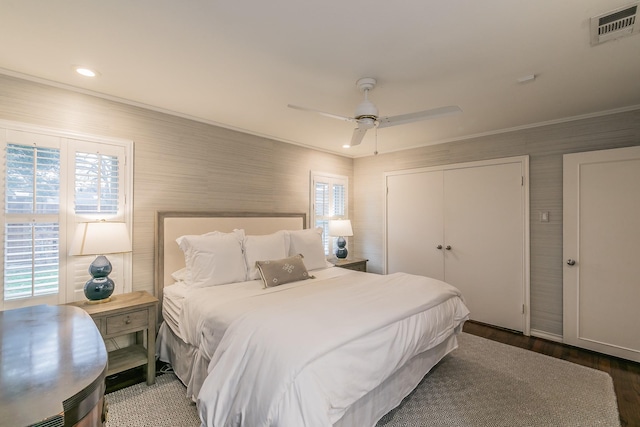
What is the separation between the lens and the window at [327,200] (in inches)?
180

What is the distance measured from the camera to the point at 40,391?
0.84 meters

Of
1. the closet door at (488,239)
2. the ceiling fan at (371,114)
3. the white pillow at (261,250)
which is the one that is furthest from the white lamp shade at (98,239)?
the closet door at (488,239)

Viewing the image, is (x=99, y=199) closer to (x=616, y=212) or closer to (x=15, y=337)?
(x=15, y=337)

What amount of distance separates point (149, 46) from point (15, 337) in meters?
1.77

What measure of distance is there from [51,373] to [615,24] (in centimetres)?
314

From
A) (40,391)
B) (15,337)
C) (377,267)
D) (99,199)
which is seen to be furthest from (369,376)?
(377,267)

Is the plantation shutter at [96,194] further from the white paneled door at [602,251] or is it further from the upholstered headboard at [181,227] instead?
the white paneled door at [602,251]

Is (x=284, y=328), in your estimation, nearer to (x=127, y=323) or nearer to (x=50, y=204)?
(x=127, y=323)

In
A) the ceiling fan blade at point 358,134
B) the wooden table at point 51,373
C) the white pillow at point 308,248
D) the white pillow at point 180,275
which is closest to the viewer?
the wooden table at point 51,373

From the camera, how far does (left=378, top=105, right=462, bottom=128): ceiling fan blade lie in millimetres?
2049

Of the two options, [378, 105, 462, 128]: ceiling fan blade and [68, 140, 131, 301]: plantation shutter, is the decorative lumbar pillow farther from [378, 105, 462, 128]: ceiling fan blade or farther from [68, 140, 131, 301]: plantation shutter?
[378, 105, 462, 128]: ceiling fan blade

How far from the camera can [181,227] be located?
2994mm

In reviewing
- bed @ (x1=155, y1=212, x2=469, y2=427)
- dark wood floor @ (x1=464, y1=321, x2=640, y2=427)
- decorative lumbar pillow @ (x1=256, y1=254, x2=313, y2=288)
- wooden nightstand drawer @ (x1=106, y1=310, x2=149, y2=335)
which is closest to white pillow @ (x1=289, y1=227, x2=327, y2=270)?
bed @ (x1=155, y1=212, x2=469, y2=427)

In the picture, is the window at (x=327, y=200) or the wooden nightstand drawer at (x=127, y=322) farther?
the window at (x=327, y=200)
